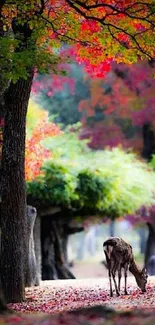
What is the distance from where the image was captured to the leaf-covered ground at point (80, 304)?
314 inches

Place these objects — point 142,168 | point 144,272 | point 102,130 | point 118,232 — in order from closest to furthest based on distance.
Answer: point 144,272
point 142,168
point 102,130
point 118,232

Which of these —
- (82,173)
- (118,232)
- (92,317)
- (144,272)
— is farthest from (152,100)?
A: (118,232)

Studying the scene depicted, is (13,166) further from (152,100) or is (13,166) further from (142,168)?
(152,100)

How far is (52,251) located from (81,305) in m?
13.3

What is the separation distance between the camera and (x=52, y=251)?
2442 centimetres

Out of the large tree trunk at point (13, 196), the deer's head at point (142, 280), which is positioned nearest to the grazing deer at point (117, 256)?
the deer's head at point (142, 280)

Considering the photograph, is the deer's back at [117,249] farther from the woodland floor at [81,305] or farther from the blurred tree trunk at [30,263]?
the blurred tree trunk at [30,263]

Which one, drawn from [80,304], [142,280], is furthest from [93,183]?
[80,304]

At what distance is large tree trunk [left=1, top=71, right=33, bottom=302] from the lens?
12.8 metres

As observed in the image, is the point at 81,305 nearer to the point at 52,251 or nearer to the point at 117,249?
the point at 117,249

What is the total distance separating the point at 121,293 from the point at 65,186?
296 inches

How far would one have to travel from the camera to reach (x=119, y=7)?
39.1ft

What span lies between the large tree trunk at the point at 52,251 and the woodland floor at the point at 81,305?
704cm

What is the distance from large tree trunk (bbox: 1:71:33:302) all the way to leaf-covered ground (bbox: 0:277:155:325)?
531 millimetres
